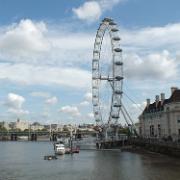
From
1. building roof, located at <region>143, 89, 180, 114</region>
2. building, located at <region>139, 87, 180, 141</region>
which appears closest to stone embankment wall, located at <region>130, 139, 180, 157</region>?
building, located at <region>139, 87, 180, 141</region>

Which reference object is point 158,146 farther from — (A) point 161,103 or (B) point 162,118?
(A) point 161,103

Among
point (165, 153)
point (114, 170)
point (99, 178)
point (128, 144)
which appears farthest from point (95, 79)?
point (99, 178)

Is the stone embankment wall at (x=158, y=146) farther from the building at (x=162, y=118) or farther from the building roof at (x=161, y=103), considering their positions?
the building roof at (x=161, y=103)

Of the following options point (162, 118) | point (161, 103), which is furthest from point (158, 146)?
point (161, 103)

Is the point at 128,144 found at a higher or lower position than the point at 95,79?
lower

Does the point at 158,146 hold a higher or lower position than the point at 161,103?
lower

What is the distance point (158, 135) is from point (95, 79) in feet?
72.9

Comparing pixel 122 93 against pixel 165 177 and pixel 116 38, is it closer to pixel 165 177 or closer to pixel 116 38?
pixel 116 38

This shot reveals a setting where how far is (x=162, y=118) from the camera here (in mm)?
103125

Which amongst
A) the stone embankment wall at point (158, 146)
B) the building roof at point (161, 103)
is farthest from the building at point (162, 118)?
the stone embankment wall at point (158, 146)

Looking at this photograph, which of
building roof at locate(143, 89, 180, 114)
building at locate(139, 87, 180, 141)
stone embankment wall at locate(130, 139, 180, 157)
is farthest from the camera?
building roof at locate(143, 89, 180, 114)

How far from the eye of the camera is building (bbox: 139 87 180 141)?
95994mm

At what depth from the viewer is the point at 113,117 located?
113188 mm

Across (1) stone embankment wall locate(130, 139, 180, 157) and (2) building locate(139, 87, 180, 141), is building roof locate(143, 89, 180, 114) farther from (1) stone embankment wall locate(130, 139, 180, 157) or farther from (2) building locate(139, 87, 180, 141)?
(1) stone embankment wall locate(130, 139, 180, 157)
